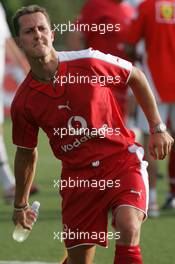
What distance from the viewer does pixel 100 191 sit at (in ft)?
20.7

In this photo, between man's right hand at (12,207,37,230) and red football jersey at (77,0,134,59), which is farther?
red football jersey at (77,0,134,59)

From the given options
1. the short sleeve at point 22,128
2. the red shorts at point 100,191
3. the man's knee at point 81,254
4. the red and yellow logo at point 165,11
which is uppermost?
the red and yellow logo at point 165,11

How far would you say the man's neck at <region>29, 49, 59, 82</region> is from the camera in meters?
6.25

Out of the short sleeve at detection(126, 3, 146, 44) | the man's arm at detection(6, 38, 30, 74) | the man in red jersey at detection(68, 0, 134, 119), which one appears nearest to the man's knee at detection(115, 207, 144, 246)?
the short sleeve at detection(126, 3, 146, 44)

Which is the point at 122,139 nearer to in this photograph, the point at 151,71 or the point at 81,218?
the point at 81,218

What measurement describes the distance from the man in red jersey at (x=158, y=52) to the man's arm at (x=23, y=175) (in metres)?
3.30

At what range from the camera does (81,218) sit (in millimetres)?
6422

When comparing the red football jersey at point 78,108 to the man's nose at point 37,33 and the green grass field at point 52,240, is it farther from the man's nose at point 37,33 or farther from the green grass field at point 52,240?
the green grass field at point 52,240

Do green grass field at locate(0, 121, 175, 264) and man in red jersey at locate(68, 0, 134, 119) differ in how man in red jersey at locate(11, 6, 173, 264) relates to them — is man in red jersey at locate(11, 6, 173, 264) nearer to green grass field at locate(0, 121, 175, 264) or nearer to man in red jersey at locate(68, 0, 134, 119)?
green grass field at locate(0, 121, 175, 264)

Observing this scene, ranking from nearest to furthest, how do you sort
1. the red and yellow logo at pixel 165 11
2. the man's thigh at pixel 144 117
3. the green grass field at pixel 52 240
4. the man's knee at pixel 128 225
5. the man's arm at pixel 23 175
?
the man's knee at pixel 128 225 < the man's arm at pixel 23 175 < the green grass field at pixel 52 240 < the red and yellow logo at pixel 165 11 < the man's thigh at pixel 144 117

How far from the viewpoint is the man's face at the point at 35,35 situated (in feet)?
20.3

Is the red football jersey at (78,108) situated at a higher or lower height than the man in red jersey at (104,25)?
lower

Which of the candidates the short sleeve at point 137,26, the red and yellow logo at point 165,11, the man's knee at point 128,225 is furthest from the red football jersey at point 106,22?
the man's knee at point 128,225

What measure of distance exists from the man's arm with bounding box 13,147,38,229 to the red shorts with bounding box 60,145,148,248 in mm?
235
